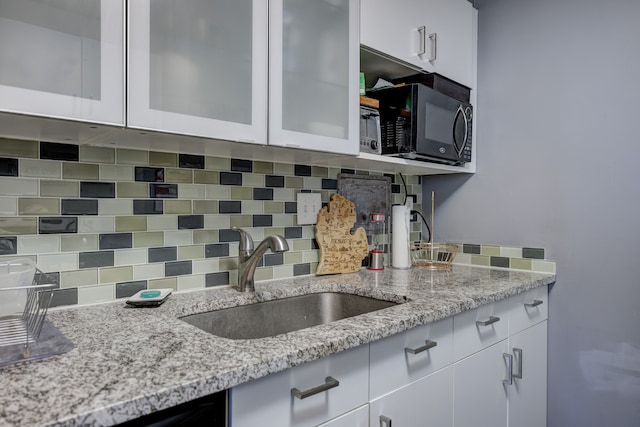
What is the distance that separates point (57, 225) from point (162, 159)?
1.15 ft

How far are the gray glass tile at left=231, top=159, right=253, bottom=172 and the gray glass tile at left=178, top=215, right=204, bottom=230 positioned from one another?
0.22 metres

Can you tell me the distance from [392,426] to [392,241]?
3.53ft

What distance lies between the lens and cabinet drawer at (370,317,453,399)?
1.05 metres

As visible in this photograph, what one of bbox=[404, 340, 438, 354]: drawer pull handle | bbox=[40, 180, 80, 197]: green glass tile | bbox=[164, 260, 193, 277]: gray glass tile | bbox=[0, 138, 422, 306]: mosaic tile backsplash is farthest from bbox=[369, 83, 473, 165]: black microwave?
bbox=[40, 180, 80, 197]: green glass tile

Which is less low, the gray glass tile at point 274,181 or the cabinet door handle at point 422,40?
the cabinet door handle at point 422,40

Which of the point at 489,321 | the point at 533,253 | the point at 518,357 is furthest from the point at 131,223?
the point at 533,253

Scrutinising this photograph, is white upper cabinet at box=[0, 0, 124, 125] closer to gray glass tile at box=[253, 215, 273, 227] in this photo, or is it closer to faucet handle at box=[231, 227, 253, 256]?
faucet handle at box=[231, 227, 253, 256]

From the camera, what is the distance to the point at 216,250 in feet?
4.80

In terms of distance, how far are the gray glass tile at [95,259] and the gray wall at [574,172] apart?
5.48 ft

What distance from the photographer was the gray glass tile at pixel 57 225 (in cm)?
111

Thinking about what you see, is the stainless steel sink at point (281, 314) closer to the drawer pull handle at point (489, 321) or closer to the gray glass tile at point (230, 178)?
the drawer pull handle at point (489, 321)

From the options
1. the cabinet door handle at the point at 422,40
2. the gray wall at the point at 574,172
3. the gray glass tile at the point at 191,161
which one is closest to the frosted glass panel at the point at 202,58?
the gray glass tile at the point at 191,161

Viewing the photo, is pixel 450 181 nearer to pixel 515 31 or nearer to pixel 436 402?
pixel 515 31

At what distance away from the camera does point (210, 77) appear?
Answer: 3.56ft
